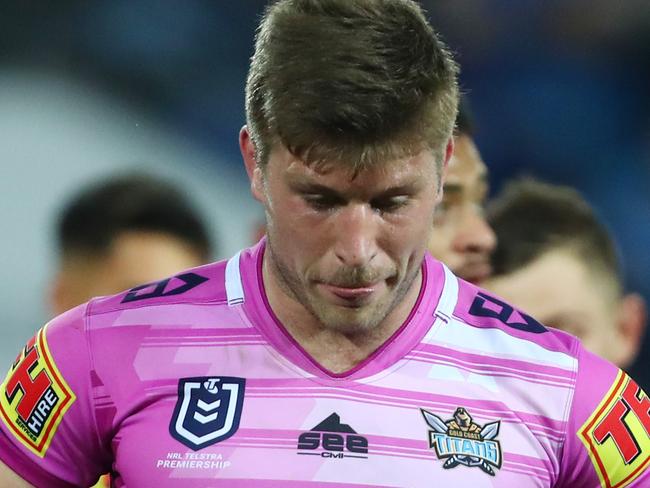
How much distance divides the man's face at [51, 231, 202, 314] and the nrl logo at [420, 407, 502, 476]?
1452mm

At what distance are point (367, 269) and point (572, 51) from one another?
171 cm

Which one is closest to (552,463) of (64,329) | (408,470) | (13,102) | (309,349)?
(408,470)

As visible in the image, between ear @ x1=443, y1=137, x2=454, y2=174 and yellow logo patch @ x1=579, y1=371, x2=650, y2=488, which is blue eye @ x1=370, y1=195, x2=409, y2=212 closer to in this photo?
ear @ x1=443, y1=137, x2=454, y2=174

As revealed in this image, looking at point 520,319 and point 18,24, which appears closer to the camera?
point 520,319

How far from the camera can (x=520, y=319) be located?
183 cm

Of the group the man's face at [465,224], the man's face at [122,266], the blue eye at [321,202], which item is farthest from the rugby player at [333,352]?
the man's face at [465,224]

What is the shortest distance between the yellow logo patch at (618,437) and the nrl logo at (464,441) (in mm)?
132

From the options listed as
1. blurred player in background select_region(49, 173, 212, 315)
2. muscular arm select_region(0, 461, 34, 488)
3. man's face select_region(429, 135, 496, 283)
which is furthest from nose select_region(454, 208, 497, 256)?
muscular arm select_region(0, 461, 34, 488)

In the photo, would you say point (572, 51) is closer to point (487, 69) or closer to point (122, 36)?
point (487, 69)

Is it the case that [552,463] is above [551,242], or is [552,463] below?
above

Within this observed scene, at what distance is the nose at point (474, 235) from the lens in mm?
3139

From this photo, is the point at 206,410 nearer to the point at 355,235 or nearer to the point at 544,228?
the point at 355,235

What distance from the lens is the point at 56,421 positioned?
1694 mm

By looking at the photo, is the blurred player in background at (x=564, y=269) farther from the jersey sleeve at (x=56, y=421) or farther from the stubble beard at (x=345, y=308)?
the jersey sleeve at (x=56, y=421)
